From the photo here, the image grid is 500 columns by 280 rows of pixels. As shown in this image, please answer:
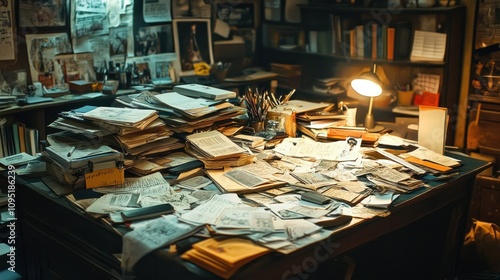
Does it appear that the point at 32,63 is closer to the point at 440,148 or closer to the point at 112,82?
the point at 112,82

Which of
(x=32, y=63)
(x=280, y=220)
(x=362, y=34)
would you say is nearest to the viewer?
(x=280, y=220)

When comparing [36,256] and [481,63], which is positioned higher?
[481,63]

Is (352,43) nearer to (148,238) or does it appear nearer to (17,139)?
(17,139)

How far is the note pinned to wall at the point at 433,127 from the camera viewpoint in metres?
2.76

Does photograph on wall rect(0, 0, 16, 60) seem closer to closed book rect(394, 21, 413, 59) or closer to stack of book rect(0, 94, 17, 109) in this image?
stack of book rect(0, 94, 17, 109)

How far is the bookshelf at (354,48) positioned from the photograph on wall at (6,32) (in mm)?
2290

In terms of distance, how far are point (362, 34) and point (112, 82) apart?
1.99m

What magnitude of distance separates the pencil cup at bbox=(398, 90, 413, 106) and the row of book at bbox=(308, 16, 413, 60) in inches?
10.5

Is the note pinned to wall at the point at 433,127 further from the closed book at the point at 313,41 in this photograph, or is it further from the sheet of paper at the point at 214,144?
the closed book at the point at 313,41

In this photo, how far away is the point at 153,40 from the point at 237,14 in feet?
3.09

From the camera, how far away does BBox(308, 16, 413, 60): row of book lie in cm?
427

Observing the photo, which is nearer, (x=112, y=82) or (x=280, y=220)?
(x=280, y=220)

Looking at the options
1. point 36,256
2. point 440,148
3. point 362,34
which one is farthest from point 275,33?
point 36,256

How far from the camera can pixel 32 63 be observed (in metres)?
3.76
